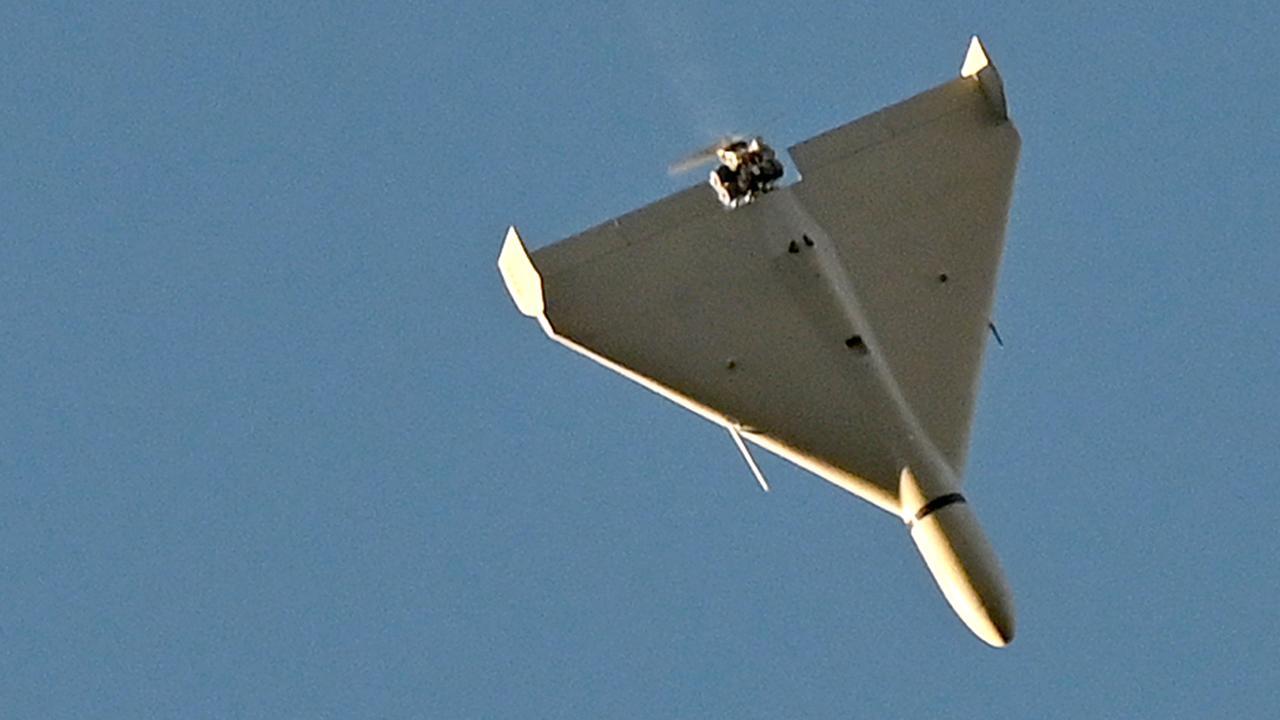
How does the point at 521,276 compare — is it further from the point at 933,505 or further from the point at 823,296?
the point at 933,505

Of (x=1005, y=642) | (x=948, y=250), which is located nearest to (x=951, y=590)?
(x=1005, y=642)

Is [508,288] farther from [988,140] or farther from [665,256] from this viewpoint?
[988,140]

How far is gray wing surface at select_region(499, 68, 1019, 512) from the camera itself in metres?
69.6

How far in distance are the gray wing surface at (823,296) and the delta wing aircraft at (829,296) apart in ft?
0.11

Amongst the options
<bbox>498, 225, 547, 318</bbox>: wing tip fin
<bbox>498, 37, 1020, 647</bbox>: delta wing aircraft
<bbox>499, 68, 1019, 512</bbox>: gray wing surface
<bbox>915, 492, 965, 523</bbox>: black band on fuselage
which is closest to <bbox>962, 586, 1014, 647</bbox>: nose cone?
<bbox>498, 37, 1020, 647</bbox>: delta wing aircraft

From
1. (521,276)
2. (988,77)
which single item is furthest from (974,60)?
(521,276)

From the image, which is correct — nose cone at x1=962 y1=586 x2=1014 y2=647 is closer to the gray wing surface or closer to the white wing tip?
the gray wing surface

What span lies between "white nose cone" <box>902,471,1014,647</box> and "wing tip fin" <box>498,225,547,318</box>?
10.4 metres

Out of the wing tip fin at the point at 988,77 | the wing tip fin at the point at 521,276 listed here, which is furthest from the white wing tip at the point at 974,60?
the wing tip fin at the point at 521,276

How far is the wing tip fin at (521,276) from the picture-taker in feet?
235

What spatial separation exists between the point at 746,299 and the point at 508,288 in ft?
19.2

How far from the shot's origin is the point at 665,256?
72.9 metres

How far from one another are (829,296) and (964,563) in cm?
903

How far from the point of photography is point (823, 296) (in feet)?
235
